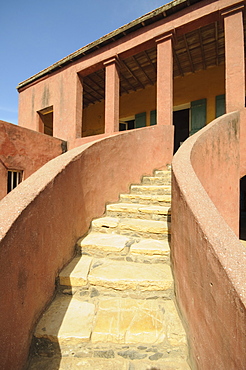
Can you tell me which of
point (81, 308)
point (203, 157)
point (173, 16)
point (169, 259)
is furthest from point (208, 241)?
point (173, 16)

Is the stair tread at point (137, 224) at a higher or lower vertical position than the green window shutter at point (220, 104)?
lower

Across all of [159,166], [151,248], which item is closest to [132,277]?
[151,248]

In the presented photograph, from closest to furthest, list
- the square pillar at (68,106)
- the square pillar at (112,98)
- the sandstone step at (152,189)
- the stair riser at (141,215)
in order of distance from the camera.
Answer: the stair riser at (141,215)
the sandstone step at (152,189)
the square pillar at (112,98)
the square pillar at (68,106)

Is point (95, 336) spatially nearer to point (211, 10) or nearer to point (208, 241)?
point (208, 241)

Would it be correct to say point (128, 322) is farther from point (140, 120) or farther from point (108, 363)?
point (140, 120)

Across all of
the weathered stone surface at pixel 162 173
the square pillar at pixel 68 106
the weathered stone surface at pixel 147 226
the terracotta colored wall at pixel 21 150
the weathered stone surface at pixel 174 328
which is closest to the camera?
the weathered stone surface at pixel 174 328

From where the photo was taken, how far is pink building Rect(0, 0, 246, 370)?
1.10 m

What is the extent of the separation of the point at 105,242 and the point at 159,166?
2.76 meters

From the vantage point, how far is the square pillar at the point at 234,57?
14.0ft

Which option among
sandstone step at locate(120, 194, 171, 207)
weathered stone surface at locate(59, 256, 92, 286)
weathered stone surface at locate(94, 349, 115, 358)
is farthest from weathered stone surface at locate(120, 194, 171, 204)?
weathered stone surface at locate(94, 349, 115, 358)

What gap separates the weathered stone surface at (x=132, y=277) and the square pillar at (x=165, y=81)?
13.3 ft

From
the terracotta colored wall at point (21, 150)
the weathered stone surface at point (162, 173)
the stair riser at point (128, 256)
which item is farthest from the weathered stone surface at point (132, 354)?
the terracotta colored wall at point (21, 150)

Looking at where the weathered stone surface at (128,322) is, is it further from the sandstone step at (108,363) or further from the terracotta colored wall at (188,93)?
the terracotta colored wall at (188,93)

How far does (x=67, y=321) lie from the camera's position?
153 cm
